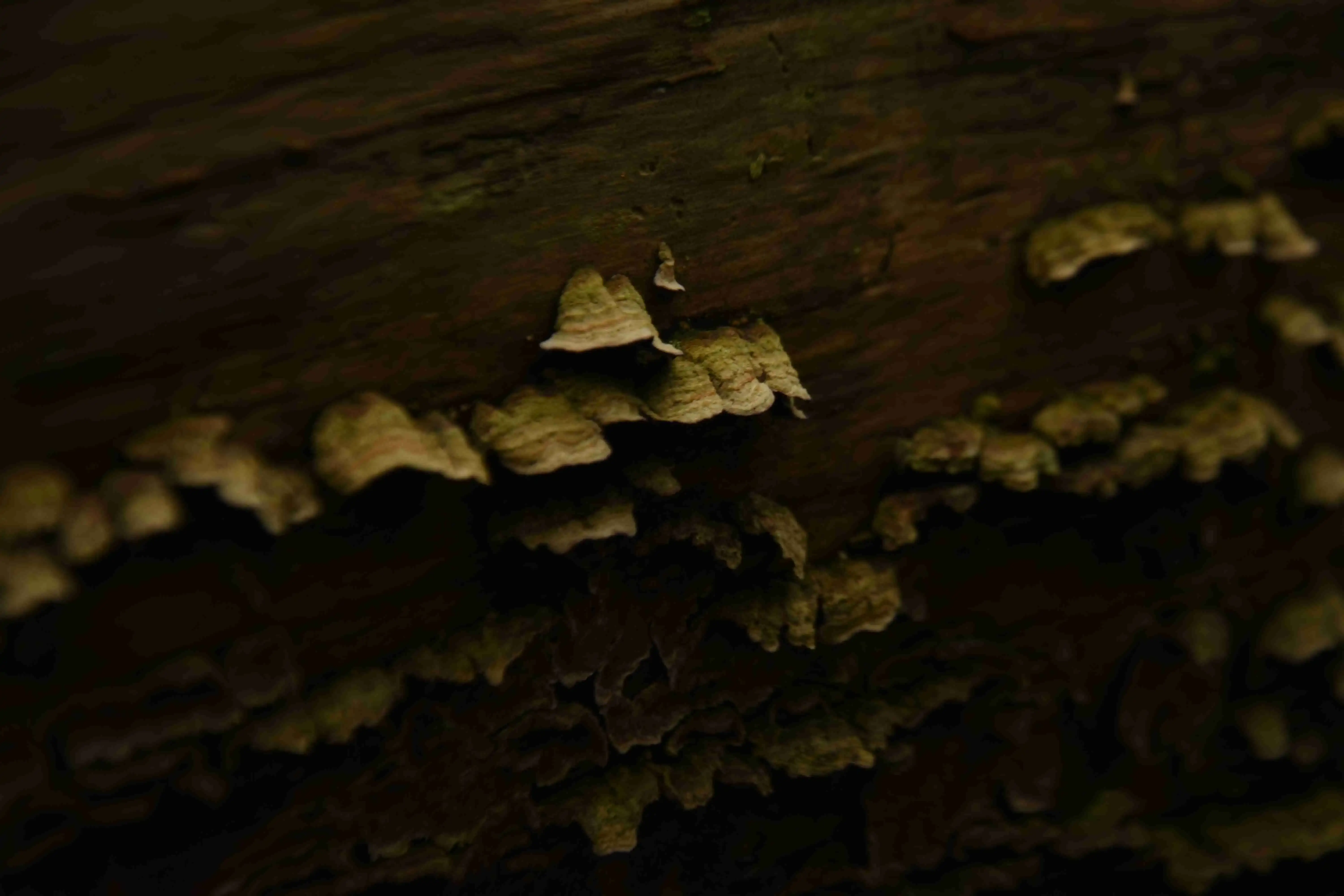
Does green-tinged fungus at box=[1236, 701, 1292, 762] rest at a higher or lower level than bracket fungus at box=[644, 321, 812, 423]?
lower

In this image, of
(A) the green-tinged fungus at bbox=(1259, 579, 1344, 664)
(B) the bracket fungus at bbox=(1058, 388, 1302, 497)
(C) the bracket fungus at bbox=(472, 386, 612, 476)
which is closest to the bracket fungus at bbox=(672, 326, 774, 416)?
(C) the bracket fungus at bbox=(472, 386, 612, 476)

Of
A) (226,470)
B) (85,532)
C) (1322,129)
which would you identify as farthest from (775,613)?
(1322,129)

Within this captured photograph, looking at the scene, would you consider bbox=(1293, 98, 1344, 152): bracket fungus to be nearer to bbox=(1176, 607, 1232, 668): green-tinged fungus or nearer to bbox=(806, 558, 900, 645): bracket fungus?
bbox=(1176, 607, 1232, 668): green-tinged fungus

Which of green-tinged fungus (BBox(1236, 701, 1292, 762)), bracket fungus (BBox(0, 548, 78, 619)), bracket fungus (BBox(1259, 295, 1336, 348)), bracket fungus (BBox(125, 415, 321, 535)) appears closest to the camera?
bracket fungus (BBox(0, 548, 78, 619))

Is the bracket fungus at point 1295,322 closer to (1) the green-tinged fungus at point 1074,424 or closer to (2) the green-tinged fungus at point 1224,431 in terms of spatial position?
(2) the green-tinged fungus at point 1224,431

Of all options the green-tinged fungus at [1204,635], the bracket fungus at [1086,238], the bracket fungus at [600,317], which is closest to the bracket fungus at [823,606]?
the bracket fungus at [600,317]

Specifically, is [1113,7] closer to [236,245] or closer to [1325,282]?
[1325,282]
